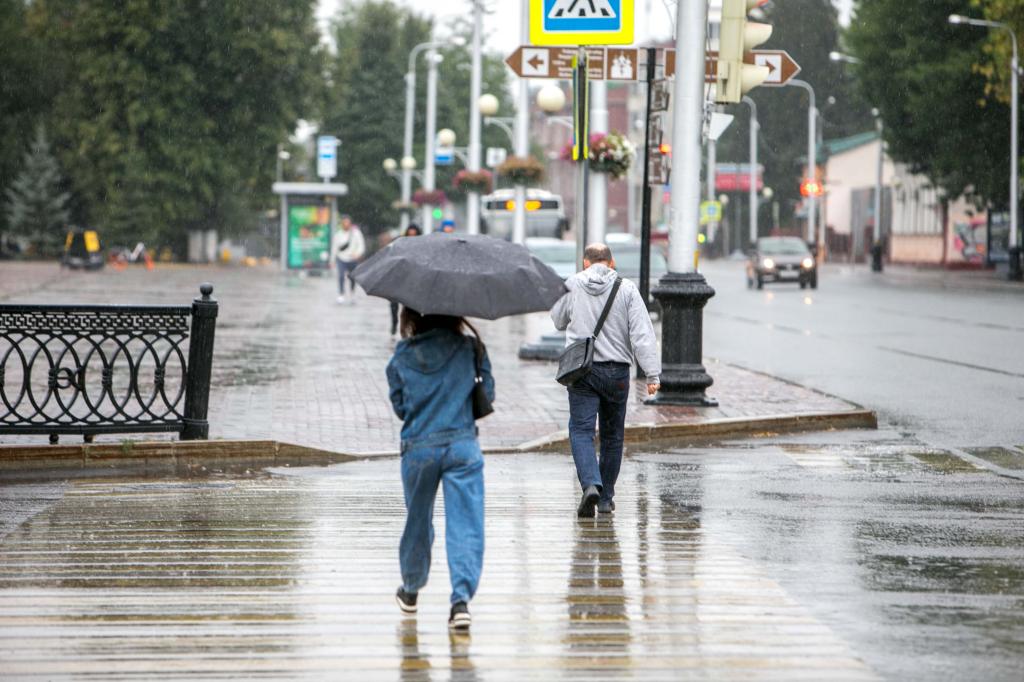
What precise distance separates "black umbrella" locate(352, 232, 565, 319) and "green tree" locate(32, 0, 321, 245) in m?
58.4

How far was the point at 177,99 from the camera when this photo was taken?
64125mm

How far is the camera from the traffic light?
15117 mm

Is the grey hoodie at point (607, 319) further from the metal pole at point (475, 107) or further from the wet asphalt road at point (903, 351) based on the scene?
the metal pole at point (475, 107)

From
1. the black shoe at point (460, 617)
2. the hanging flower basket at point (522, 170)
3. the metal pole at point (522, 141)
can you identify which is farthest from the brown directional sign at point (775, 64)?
the hanging flower basket at point (522, 170)

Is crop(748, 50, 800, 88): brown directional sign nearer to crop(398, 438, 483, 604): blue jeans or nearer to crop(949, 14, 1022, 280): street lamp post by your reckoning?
crop(398, 438, 483, 604): blue jeans

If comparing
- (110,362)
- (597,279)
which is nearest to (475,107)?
(110,362)

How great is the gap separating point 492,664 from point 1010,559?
3.28 meters

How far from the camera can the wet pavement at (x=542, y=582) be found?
605 centimetres

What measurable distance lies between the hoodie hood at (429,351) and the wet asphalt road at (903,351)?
7.75m

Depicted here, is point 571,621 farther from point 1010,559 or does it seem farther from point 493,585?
point 1010,559

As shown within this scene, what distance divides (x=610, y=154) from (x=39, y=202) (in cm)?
5147

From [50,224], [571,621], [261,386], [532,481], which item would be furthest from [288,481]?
[50,224]

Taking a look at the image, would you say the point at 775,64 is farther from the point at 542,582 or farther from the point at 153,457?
the point at 542,582

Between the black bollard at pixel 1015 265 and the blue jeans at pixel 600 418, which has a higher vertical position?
the black bollard at pixel 1015 265
